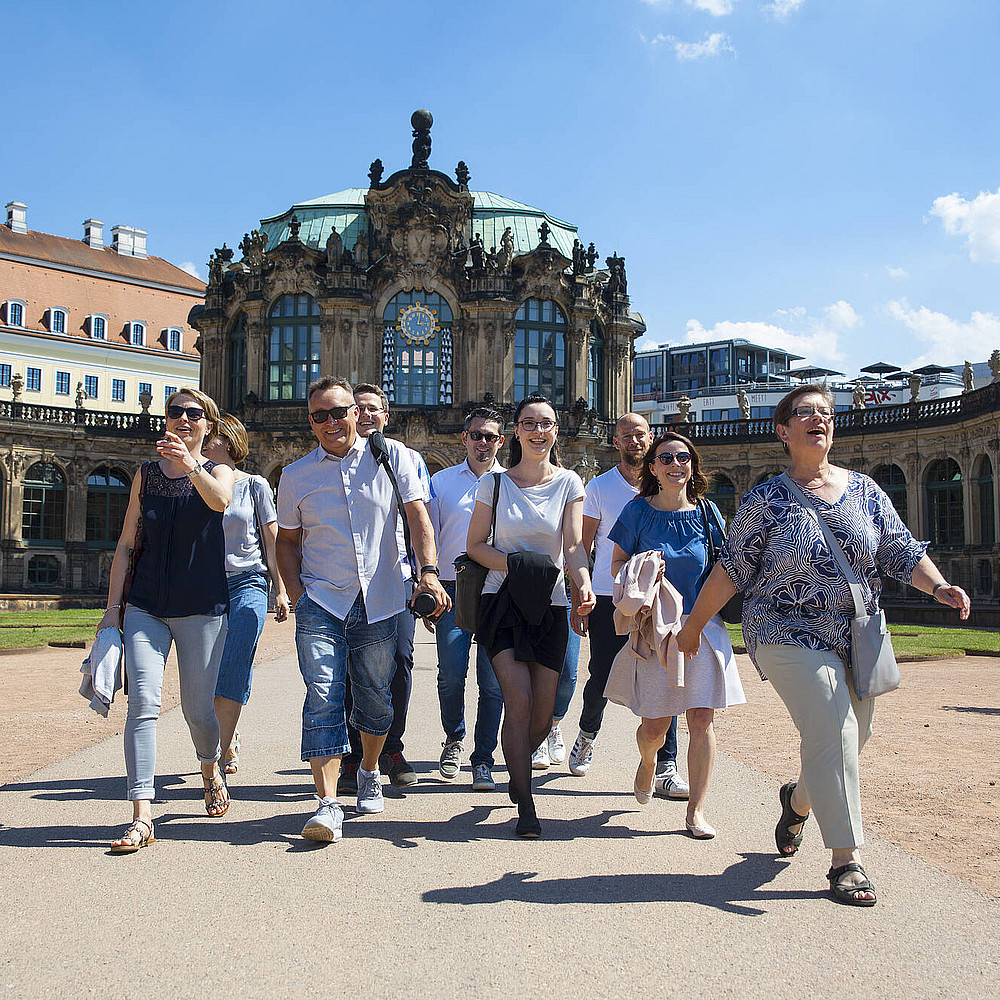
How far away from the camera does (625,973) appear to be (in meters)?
4.00

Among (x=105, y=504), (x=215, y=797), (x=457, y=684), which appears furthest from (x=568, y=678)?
(x=105, y=504)

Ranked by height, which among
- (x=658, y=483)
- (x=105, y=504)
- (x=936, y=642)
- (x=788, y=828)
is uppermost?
(x=105, y=504)

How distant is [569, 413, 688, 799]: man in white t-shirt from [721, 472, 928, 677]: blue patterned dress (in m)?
2.22

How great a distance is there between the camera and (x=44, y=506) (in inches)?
1886

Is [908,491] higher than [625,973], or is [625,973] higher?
[908,491]

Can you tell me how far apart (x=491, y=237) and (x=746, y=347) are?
252 feet

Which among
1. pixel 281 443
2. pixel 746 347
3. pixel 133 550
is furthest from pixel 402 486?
pixel 746 347

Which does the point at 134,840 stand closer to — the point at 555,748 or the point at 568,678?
the point at 568,678

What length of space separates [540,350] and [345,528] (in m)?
41.2

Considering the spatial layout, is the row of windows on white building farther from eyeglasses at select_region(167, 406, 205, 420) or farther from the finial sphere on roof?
eyeglasses at select_region(167, 406, 205, 420)

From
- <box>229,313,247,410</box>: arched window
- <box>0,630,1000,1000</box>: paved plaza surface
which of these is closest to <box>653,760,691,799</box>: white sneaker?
<box>0,630,1000,1000</box>: paved plaza surface

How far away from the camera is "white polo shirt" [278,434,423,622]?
646cm

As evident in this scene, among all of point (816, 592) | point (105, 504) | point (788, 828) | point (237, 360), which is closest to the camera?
point (816, 592)

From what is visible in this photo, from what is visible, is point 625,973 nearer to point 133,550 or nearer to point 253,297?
point 133,550
